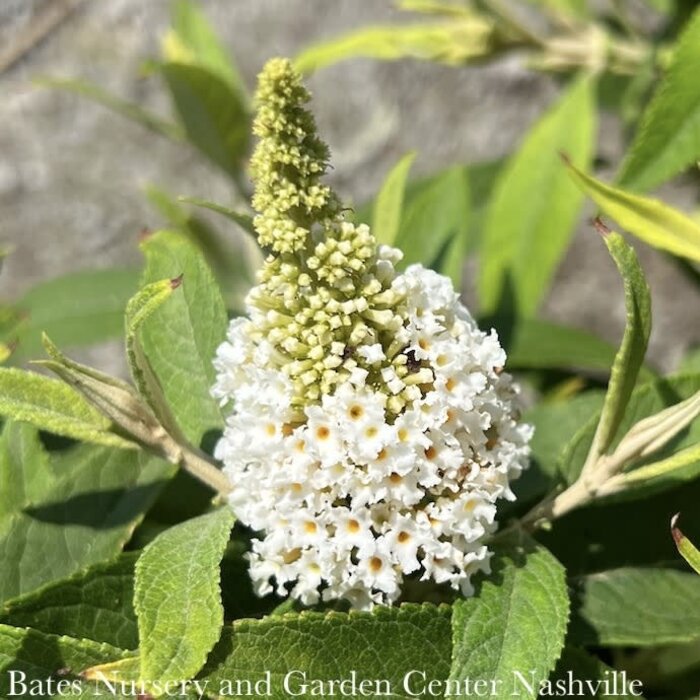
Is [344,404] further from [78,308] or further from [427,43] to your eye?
[427,43]

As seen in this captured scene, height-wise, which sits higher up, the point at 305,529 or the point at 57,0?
the point at 57,0

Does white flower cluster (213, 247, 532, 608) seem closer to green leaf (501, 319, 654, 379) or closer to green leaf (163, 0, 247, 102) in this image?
green leaf (501, 319, 654, 379)

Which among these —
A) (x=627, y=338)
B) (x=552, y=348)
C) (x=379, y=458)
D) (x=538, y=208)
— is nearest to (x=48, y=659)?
(x=379, y=458)

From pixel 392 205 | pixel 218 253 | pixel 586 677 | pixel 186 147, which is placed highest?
pixel 186 147

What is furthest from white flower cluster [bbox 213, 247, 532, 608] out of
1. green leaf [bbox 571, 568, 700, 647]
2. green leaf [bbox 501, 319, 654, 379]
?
green leaf [bbox 501, 319, 654, 379]

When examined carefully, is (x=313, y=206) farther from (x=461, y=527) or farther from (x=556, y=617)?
(x=556, y=617)

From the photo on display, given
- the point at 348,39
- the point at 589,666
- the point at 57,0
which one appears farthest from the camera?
the point at 57,0

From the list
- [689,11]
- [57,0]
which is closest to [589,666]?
[689,11]
